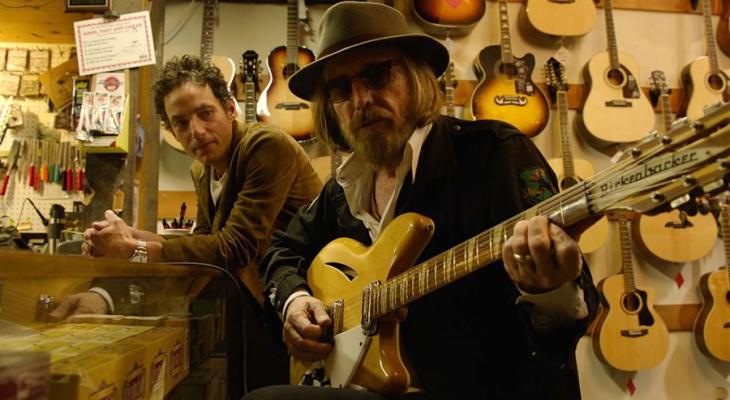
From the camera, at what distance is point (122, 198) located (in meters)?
1.87

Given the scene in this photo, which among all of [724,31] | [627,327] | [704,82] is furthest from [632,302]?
[724,31]

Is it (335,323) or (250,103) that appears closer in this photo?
(335,323)

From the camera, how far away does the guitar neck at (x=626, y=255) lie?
108 inches

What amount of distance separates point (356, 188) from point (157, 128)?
1.68 metres

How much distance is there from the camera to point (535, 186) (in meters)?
1.06

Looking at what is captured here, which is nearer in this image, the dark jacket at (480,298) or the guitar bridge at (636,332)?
the dark jacket at (480,298)

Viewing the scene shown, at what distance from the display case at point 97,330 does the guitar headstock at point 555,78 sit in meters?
2.40

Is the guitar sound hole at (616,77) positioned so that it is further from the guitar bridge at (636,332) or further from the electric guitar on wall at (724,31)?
the guitar bridge at (636,332)

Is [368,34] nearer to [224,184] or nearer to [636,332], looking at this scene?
[224,184]

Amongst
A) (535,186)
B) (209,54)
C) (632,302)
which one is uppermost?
(209,54)

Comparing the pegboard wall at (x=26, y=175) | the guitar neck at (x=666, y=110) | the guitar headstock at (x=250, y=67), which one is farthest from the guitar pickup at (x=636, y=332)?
the pegboard wall at (x=26, y=175)

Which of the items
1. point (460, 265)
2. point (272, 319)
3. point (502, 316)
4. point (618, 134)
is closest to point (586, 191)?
point (460, 265)

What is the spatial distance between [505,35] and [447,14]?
358 mm

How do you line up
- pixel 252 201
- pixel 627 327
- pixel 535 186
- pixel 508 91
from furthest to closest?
pixel 508 91 < pixel 627 327 < pixel 252 201 < pixel 535 186
